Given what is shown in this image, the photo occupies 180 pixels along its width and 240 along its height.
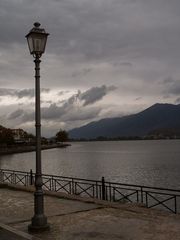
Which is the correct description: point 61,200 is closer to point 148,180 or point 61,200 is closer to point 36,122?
point 36,122

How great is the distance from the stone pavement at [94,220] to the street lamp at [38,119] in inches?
16.7

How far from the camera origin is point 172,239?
31.9ft

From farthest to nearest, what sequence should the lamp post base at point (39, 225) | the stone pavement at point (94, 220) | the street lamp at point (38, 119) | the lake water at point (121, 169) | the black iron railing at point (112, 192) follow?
the lake water at point (121, 169)
the black iron railing at point (112, 192)
the street lamp at point (38, 119)
the lamp post base at point (39, 225)
the stone pavement at point (94, 220)

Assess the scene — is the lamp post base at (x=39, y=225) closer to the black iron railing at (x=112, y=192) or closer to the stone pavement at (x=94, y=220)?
the stone pavement at (x=94, y=220)

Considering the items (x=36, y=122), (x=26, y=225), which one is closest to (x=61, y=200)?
(x=26, y=225)

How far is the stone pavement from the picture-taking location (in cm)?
1041

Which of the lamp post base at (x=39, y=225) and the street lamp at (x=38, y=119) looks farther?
the street lamp at (x=38, y=119)

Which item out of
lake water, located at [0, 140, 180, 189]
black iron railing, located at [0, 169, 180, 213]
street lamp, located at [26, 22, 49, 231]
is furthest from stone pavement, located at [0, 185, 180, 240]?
lake water, located at [0, 140, 180, 189]

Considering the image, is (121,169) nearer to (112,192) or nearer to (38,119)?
(112,192)

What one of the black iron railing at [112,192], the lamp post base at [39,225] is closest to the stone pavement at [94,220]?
the lamp post base at [39,225]

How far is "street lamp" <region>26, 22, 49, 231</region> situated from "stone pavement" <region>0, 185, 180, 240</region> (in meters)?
0.42

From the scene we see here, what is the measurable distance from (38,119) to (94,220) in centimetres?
357

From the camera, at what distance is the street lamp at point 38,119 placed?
36.7 feet

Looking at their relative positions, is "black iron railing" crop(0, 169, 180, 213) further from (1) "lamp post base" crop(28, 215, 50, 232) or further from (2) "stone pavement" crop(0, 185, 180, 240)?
(1) "lamp post base" crop(28, 215, 50, 232)
